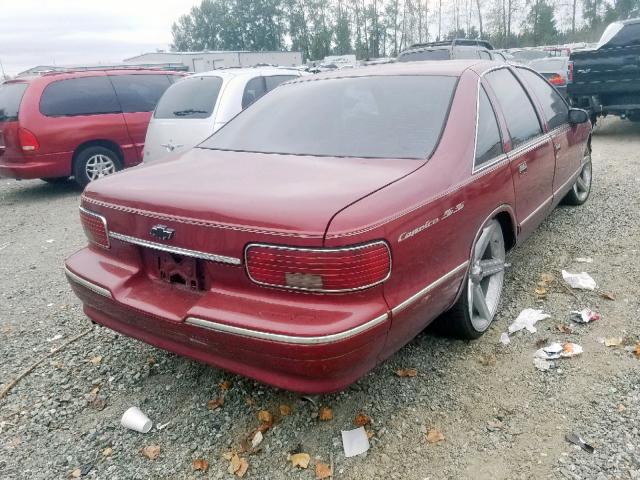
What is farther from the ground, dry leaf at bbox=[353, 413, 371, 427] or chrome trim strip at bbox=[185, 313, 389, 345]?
chrome trim strip at bbox=[185, 313, 389, 345]

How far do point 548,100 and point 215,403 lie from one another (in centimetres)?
337

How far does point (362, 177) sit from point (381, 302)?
22.8 inches

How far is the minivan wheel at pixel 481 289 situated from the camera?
287cm

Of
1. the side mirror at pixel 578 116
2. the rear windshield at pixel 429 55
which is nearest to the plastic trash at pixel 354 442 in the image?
the side mirror at pixel 578 116

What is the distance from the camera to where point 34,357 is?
10.7 feet

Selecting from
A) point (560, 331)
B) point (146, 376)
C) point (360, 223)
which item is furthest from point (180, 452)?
point (560, 331)

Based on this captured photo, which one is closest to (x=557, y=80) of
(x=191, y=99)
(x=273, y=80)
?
(x=273, y=80)

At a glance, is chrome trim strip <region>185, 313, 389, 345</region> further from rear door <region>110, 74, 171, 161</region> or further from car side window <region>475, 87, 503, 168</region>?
rear door <region>110, 74, 171, 161</region>

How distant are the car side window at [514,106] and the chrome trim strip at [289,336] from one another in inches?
71.3

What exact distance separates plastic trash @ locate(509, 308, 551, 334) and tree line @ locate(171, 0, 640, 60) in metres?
53.2

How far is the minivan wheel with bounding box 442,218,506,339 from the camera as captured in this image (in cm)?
287

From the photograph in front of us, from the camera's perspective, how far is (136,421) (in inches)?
101

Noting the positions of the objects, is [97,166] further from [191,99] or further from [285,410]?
[285,410]

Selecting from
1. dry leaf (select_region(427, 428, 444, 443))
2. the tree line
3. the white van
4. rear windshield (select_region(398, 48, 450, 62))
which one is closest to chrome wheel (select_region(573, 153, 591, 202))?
the white van
